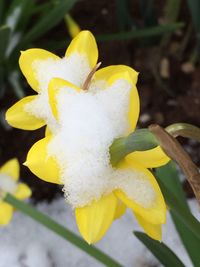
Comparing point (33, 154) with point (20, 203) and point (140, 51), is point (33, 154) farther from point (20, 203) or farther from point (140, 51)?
point (140, 51)

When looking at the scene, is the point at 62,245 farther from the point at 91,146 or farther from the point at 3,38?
the point at 91,146

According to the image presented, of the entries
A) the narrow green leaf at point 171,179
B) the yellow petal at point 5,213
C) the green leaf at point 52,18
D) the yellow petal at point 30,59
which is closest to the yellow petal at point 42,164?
the yellow petal at point 30,59

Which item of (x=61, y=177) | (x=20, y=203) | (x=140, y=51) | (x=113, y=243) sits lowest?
(x=113, y=243)

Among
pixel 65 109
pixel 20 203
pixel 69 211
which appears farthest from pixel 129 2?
pixel 65 109

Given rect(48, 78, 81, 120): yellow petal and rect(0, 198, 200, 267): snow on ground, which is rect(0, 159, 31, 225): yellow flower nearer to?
rect(0, 198, 200, 267): snow on ground

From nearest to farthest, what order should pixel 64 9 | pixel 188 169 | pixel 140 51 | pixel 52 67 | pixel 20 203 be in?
pixel 188 169 < pixel 52 67 < pixel 20 203 < pixel 64 9 < pixel 140 51

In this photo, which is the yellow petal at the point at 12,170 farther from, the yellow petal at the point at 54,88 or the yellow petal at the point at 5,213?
the yellow petal at the point at 54,88
